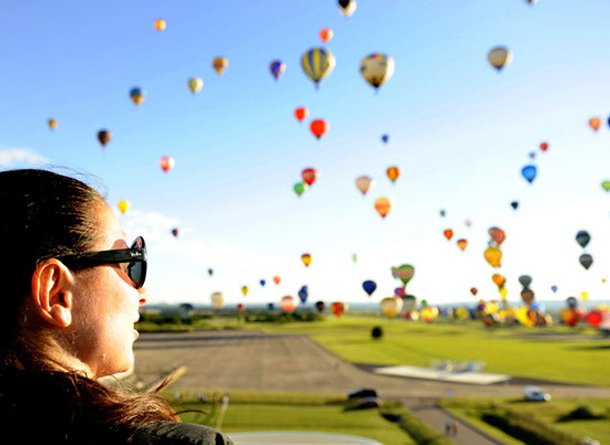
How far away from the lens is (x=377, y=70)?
35.8 metres

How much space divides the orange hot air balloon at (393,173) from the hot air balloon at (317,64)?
46.7ft

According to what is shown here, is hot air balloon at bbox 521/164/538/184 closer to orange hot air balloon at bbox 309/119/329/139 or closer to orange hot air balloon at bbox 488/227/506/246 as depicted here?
orange hot air balloon at bbox 488/227/506/246

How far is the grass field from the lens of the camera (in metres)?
32.9

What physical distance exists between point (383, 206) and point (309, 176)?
22.5 ft

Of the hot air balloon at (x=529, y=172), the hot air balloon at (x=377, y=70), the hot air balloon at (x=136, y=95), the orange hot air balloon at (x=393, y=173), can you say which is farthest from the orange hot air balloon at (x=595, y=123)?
the hot air balloon at (x=136, y=95)

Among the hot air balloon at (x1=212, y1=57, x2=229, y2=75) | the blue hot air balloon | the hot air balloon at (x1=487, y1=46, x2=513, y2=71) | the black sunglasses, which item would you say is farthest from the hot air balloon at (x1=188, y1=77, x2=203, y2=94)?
the black sunglasses

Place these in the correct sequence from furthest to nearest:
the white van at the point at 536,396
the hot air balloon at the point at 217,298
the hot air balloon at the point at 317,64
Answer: the hot air balloon at the point at 217,298 → the white van at the point at 536,396 → the hot air balloon at the point at 317,64

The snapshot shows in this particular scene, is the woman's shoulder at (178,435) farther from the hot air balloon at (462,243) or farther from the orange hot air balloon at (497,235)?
the hot air balloon at (462,243)

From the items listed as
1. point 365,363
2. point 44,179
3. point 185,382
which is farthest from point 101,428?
point 365,363

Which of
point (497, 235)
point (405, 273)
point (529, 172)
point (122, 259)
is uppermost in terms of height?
point (529, 172)

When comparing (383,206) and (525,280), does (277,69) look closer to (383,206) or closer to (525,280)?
(383,206)

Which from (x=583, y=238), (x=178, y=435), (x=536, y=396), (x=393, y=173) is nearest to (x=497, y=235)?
(x=583, y=238)

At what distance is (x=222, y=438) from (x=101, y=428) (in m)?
0.34

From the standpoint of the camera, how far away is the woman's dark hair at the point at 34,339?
1.55m
